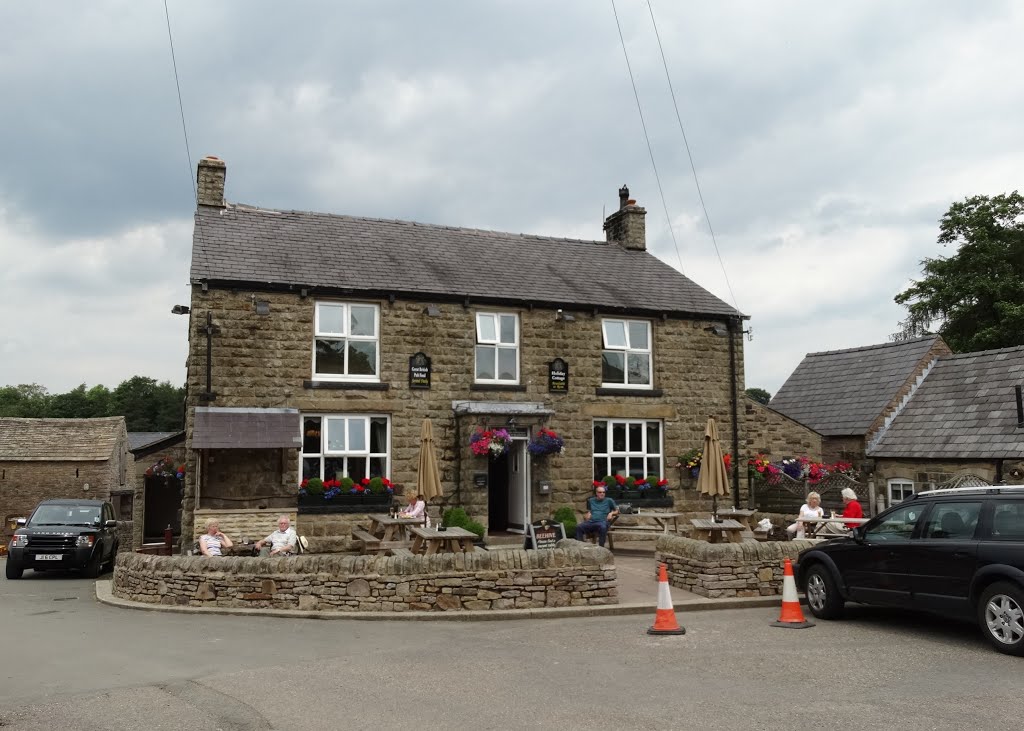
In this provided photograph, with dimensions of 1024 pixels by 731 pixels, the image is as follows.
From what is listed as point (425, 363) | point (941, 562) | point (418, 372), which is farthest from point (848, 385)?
point (941, 562)

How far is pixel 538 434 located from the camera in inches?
700

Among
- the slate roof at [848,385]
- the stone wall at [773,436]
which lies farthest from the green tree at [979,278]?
the stone wall at [773,436]

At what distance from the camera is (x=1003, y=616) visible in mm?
8180

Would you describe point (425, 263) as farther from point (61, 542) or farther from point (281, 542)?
point (61, 542)

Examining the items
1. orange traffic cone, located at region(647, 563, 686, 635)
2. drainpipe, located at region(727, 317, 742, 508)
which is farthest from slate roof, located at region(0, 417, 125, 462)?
orange traffic cone, located at region(647, 563, 686, 635)

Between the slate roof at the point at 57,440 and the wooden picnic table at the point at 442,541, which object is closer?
the wooden picnic table at the point at 442,541

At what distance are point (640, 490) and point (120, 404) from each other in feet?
245

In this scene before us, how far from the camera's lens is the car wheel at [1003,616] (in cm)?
798

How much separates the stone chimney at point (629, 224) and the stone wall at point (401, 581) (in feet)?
44.4

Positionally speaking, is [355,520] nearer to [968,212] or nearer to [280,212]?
[280,212]

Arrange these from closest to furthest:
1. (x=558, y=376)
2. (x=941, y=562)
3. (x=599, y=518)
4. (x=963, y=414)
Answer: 1. (x=941, y=562)
2. (x=599, y=518)
3. (x=558, y=376)
4. (x=963, y=414)

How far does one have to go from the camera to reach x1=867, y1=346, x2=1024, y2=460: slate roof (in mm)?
18891

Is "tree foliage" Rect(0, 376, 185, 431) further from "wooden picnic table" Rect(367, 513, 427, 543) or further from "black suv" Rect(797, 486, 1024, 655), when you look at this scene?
"black suv" Rect(797, 486, 1024, 655)

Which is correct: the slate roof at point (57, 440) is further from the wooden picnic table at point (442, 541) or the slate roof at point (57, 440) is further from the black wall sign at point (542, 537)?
the black wall sign at point (542, 537)
